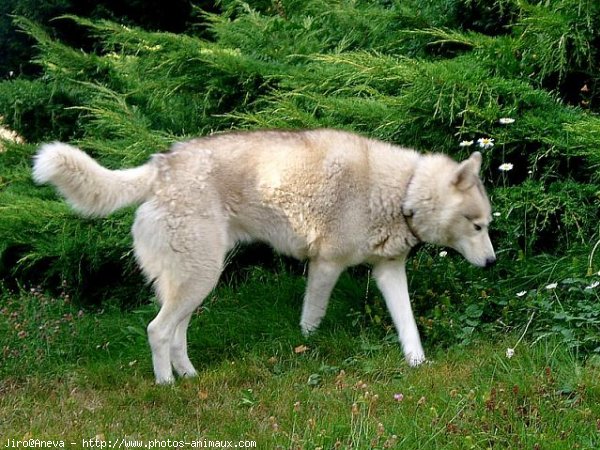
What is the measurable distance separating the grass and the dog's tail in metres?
1.03

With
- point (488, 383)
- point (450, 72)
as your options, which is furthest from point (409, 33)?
point (488, 383)

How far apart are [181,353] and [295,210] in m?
1.08

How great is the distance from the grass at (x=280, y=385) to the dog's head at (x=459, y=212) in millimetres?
676

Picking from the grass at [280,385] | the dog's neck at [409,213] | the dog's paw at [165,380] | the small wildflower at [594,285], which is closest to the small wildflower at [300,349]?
the grass at [280,385]

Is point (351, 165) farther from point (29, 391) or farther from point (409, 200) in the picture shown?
point (29, 391)

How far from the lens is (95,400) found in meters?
4.69

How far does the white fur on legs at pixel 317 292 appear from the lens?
17.2ft

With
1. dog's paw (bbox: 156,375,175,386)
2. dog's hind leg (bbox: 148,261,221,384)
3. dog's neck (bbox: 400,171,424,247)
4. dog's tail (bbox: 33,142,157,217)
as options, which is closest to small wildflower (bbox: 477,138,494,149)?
dog's neck (bbox: 400,171,424,247)

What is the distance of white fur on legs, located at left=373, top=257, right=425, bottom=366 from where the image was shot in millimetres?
4930

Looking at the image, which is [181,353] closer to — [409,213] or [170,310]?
[170,310]

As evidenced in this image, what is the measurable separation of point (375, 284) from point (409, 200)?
28.2 inches

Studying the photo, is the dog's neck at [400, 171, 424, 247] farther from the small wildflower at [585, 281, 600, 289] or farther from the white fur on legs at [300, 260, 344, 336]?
the small wildflower at [585, 281, 600, 289]

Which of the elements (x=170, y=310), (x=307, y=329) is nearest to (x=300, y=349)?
(x=307, y=329)

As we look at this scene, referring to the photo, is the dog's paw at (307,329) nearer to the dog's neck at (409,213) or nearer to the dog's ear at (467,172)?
the dog's neck at (409,213)
